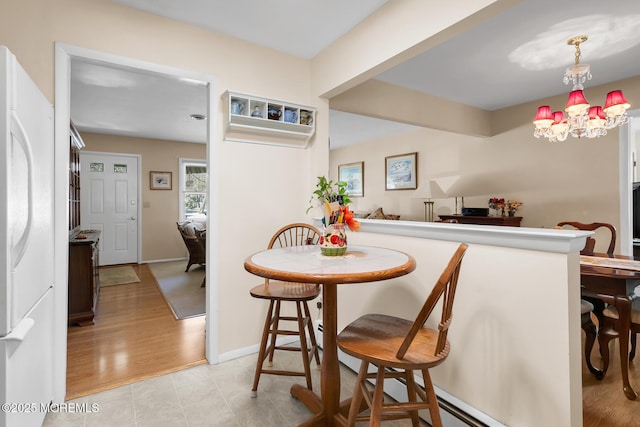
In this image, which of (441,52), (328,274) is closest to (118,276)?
(328,274)

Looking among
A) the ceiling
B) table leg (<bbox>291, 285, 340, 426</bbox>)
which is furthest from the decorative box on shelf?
table leg (<bbox>291, 285, 340, 426</bbox>)

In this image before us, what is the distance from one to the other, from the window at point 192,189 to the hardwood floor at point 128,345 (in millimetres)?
2986

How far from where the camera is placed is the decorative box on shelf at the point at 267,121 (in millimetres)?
2299

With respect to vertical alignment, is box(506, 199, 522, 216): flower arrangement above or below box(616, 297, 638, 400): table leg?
above

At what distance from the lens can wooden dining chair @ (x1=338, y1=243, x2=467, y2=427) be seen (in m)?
1.14

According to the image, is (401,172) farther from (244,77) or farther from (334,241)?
(334,241)

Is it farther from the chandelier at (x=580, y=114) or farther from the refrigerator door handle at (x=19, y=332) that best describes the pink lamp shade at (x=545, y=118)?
the refrigerator door handle at (x=19, y=332)

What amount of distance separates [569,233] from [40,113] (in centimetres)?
242

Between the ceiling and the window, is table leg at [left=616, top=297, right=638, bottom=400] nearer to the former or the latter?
the ceiling

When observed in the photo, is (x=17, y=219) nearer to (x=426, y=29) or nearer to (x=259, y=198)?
(x=259, y=198)

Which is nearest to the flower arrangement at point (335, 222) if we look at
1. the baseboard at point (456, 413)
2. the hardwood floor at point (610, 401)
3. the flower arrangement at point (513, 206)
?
the baseboard at point (456, 413)

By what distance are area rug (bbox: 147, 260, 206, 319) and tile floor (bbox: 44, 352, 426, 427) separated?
132 centimetres

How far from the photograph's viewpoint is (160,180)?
6266 mm

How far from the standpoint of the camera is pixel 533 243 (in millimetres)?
1293
